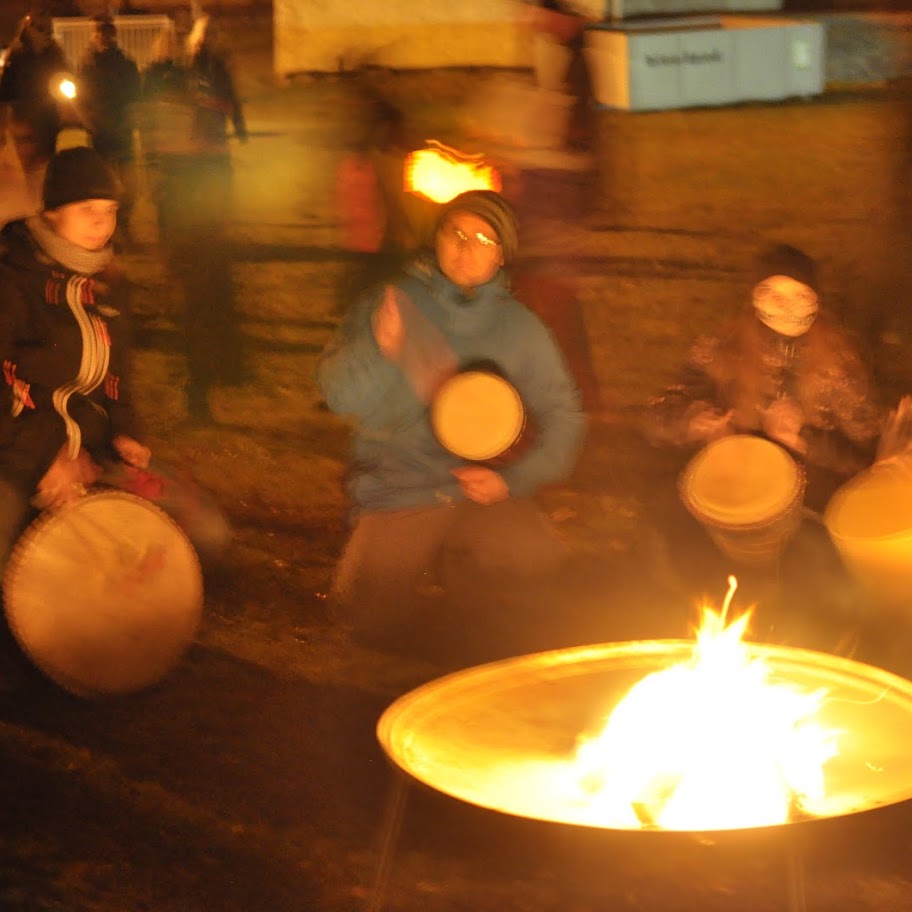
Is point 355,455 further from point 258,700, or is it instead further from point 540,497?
point 540,497

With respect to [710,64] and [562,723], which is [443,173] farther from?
[710,64]

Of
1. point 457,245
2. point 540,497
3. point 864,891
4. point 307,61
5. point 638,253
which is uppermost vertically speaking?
point 307,61

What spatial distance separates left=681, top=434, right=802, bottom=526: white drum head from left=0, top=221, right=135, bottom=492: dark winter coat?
172 cm

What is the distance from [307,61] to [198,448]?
26.4 ft

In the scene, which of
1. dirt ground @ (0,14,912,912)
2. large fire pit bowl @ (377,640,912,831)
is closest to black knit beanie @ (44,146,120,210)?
dirt ground @ (0,14,912,912)

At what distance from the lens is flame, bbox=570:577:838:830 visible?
2725mm

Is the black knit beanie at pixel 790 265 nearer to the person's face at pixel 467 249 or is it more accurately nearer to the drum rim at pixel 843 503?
the drum rim at pixel 843 503

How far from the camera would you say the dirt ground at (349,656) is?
10.3 feet

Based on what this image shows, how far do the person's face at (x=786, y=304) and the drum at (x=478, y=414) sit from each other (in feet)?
2.66

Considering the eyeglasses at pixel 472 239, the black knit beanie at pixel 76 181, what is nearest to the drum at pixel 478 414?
the eyeglasses at pixel 472 239

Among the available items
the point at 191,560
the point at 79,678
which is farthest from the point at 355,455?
the point at 79,678

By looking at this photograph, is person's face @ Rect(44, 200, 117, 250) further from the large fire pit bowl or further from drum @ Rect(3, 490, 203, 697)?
the large fire pit bowl

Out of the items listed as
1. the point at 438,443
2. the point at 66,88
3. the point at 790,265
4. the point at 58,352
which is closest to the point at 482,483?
the point at 438,443

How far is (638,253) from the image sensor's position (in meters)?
8.59
